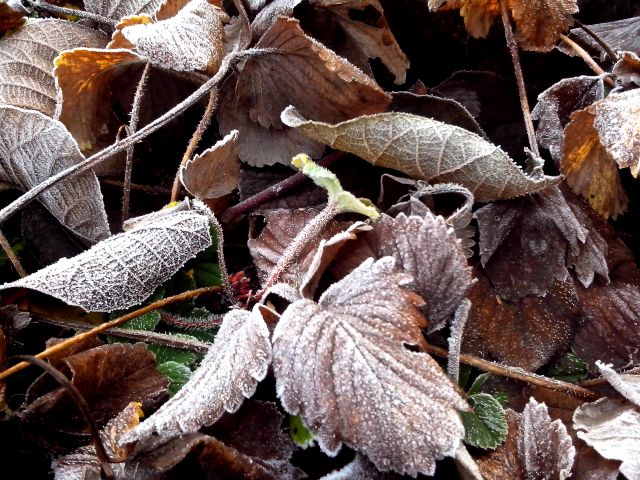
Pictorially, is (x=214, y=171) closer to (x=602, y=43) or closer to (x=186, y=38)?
(x=186, y=38)

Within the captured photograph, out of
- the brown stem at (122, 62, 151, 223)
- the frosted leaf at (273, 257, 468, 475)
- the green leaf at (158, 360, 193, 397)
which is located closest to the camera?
the frosted leaf at (273, 257, 468, 475)

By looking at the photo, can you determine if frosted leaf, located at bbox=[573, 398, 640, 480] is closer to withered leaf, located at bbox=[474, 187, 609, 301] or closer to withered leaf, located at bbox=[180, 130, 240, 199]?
withered leaf, located at bbox=[474, 187, 609, 301]

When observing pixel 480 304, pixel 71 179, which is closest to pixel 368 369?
pixel 480 304

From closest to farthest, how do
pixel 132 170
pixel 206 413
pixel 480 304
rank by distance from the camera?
pixel 206 413
pixel 480 304
pixel 132 170

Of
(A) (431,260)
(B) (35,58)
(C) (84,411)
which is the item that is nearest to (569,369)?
(A) (431,260)

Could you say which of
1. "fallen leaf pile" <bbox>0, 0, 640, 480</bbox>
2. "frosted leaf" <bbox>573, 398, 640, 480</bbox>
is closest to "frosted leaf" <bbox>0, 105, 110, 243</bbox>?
"fallen leaf pile" <bbox>0, 0, 640, 480</bbox>

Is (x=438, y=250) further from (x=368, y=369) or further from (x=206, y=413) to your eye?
(x=206, y=413)

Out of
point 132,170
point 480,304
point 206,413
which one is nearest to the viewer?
point 206,413

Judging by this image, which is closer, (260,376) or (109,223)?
(260,376)
